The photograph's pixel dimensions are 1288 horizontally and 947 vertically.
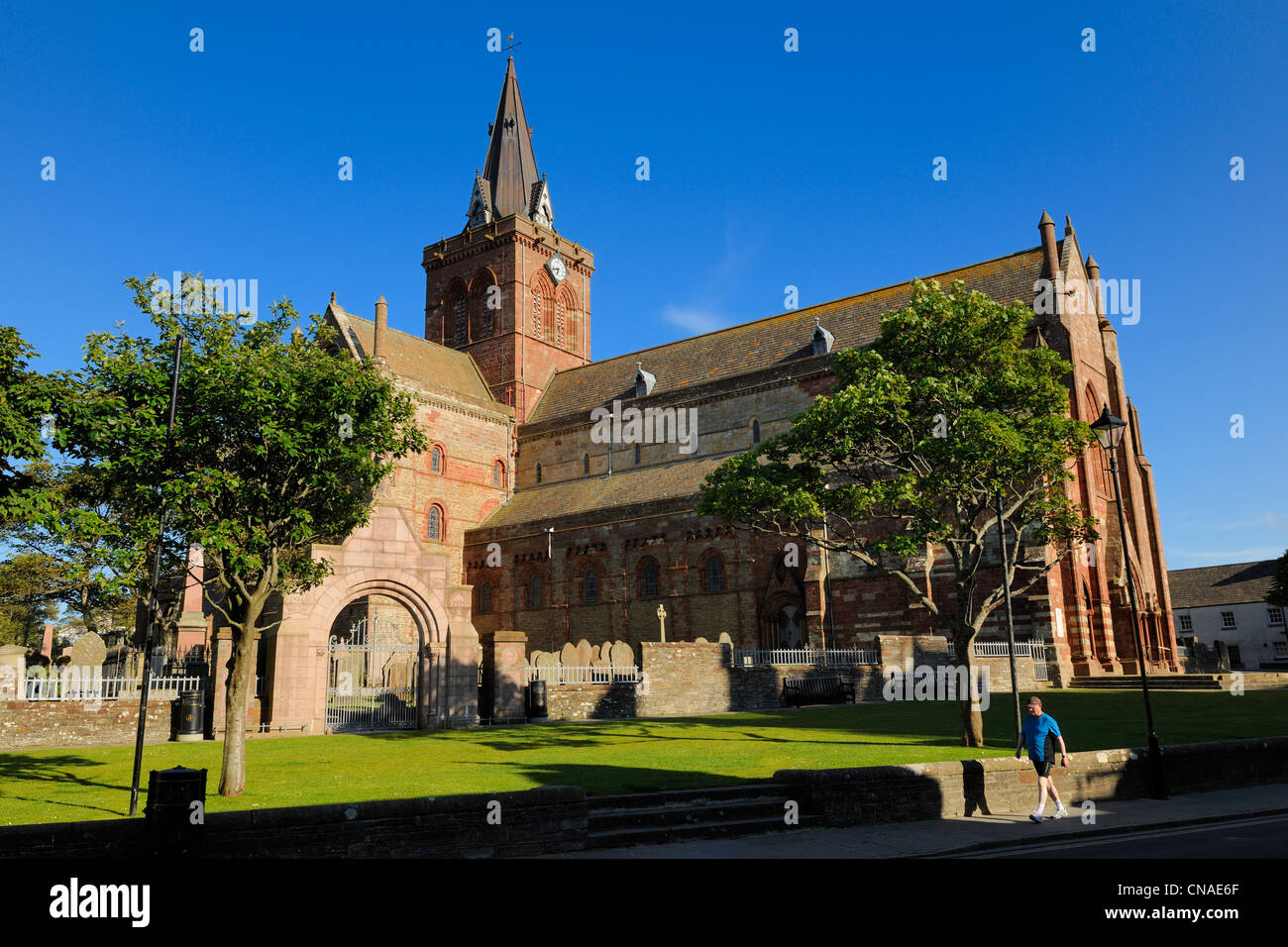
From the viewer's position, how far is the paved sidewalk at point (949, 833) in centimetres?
1109

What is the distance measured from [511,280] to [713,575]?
2812 cm

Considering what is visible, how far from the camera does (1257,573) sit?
222ft

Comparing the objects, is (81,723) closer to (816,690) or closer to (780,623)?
(816,690)

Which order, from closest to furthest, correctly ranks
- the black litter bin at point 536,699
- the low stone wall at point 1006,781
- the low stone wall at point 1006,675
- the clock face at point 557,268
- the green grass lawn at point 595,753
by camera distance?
the low stone wall at point 1006,781 → the green grass lawn at point 595,753 → the black litter bin at point 536,699 → the low stone wall at point 1006,675 → the clock face at point 557,268

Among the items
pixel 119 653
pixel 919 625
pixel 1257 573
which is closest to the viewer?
pixel 119 653

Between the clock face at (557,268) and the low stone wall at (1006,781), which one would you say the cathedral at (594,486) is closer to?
the clock face at (557,268)

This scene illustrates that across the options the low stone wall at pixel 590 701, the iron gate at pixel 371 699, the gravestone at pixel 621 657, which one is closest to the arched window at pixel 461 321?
the iron gate at pixel 371 699

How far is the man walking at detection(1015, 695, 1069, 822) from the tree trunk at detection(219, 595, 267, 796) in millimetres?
11558

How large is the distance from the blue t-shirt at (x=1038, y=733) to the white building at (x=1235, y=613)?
58427mm

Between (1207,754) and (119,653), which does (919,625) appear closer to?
(1207,754)

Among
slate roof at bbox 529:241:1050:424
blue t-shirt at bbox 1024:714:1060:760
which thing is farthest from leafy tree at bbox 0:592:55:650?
blue t-shirt at bbox 1024:714:1060:760
